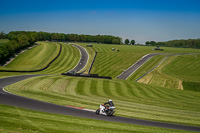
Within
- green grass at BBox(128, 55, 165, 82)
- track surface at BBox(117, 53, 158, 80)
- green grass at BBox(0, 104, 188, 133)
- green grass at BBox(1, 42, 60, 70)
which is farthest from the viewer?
green grass at BBox(1, 42, 60, 70)

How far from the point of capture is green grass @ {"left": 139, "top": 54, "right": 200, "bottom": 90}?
62.1 m

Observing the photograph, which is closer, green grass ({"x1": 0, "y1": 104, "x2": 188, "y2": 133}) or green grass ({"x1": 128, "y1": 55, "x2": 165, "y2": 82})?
green grass ({"x1": 0, "y1": 104, "x2": 188, "y2": 133})

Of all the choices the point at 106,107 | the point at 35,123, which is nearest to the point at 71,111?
the point at 106,107

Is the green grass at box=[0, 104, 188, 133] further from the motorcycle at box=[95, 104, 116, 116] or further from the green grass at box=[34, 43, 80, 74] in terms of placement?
the green grass at box=[34, 43, 80, 74]

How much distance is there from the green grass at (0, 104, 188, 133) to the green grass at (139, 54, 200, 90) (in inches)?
1847

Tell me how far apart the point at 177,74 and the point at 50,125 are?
66.0m

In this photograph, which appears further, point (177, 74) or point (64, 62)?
point (64, 62)

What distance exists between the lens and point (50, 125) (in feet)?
50.4

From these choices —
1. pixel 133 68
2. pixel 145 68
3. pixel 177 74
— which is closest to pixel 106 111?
pixel 177 74

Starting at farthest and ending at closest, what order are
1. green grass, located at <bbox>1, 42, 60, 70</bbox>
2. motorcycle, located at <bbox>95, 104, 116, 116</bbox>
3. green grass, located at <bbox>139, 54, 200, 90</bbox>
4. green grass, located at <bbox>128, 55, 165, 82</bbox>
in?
1. green grass, located at <bbox>1, 42, 60, 70</bbox>
2. green grass, located at <bbox>128, 55, 165, 82</bbox>
3. green grass, located at <bbox>139, 54, 200, 90</bbox>
4. motorcycle, located at <bbox>95, 104, 116, 116</bbox>

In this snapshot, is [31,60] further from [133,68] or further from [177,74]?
[177,74]

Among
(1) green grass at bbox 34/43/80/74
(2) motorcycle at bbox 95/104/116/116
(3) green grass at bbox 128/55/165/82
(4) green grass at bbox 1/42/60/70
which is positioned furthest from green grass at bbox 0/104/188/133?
(4) green grass at bbox 1/42/60/70

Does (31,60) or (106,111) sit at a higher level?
(31,60)

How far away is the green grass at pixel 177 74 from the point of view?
62.1m
